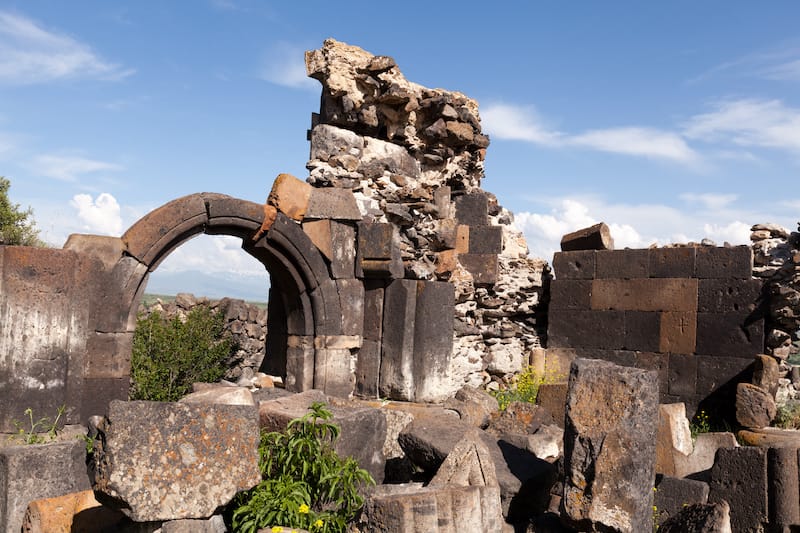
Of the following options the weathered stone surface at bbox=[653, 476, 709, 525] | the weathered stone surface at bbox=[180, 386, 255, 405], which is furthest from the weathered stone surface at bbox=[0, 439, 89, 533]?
the weathered stone surface at bbox=[653, 476, 709, 525]

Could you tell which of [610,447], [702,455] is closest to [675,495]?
[610,447]

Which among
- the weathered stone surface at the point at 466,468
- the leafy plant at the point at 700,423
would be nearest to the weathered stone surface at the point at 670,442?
the weathered stone surface at the point at 466,468

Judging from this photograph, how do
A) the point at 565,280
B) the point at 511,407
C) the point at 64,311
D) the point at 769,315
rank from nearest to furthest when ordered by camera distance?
1. the point at 64,311
2. the point at 511,407
3. the point at 769,315
4. the point at 565,280

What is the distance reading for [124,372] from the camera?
21.2 feet

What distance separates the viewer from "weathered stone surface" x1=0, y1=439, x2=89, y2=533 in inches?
159

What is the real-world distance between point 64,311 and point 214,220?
5.25ft

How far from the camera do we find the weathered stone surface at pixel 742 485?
4.86 m

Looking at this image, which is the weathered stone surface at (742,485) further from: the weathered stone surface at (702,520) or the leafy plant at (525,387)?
the leafy plant at (525,387)

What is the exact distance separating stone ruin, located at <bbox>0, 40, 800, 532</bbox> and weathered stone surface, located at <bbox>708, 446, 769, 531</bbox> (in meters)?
0.01

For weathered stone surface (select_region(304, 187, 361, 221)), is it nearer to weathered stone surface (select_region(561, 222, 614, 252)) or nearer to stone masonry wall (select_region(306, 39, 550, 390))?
stone masonry wall (select_region(306, 39, 550, 390))

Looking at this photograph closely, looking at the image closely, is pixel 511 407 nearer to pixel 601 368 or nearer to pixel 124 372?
pixel 601 368

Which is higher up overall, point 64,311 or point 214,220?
point 214,220

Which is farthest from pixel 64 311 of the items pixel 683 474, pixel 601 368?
pixel 683 474

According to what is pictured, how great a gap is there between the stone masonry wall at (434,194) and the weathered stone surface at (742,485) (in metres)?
3.53
